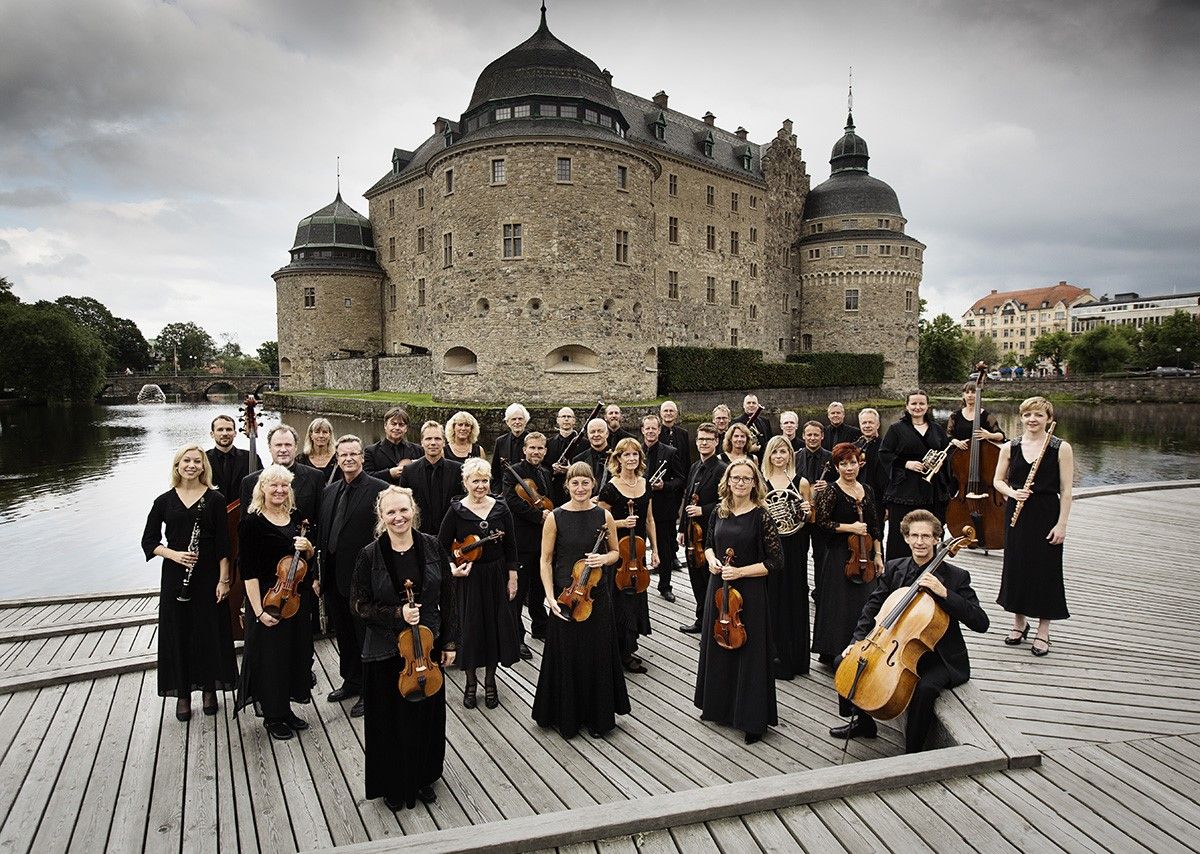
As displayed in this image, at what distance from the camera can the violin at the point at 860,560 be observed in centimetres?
491

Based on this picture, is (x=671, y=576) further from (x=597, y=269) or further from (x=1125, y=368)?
(x=1125, y=368)

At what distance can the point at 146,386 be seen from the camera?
65.9m

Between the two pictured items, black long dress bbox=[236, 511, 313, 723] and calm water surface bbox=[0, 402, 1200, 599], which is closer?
black long dress bbox=[236, 511, 313, 723]

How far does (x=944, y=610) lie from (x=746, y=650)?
113 cm

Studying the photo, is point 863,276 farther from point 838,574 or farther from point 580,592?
point 580,592

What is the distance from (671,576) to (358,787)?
4.36 metres

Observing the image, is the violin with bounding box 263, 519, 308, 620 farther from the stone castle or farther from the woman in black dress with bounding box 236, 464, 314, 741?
the stone castle

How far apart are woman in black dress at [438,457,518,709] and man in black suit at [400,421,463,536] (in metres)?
0.92

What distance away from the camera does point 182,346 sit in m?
105

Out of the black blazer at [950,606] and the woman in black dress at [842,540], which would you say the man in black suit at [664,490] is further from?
the black blazer at [950,606]

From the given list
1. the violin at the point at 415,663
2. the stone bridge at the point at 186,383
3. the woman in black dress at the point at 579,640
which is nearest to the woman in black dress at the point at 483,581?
the woman in black dress at the point at 579,640

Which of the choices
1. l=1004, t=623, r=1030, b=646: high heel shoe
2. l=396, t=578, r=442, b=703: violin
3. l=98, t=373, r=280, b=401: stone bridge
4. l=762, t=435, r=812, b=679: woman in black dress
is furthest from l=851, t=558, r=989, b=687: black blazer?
l=98, t=373, r=280, b=401: stone bridge

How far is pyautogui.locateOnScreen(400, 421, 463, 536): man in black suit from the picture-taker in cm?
557

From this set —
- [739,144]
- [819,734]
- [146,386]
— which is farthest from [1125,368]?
[146,386]
